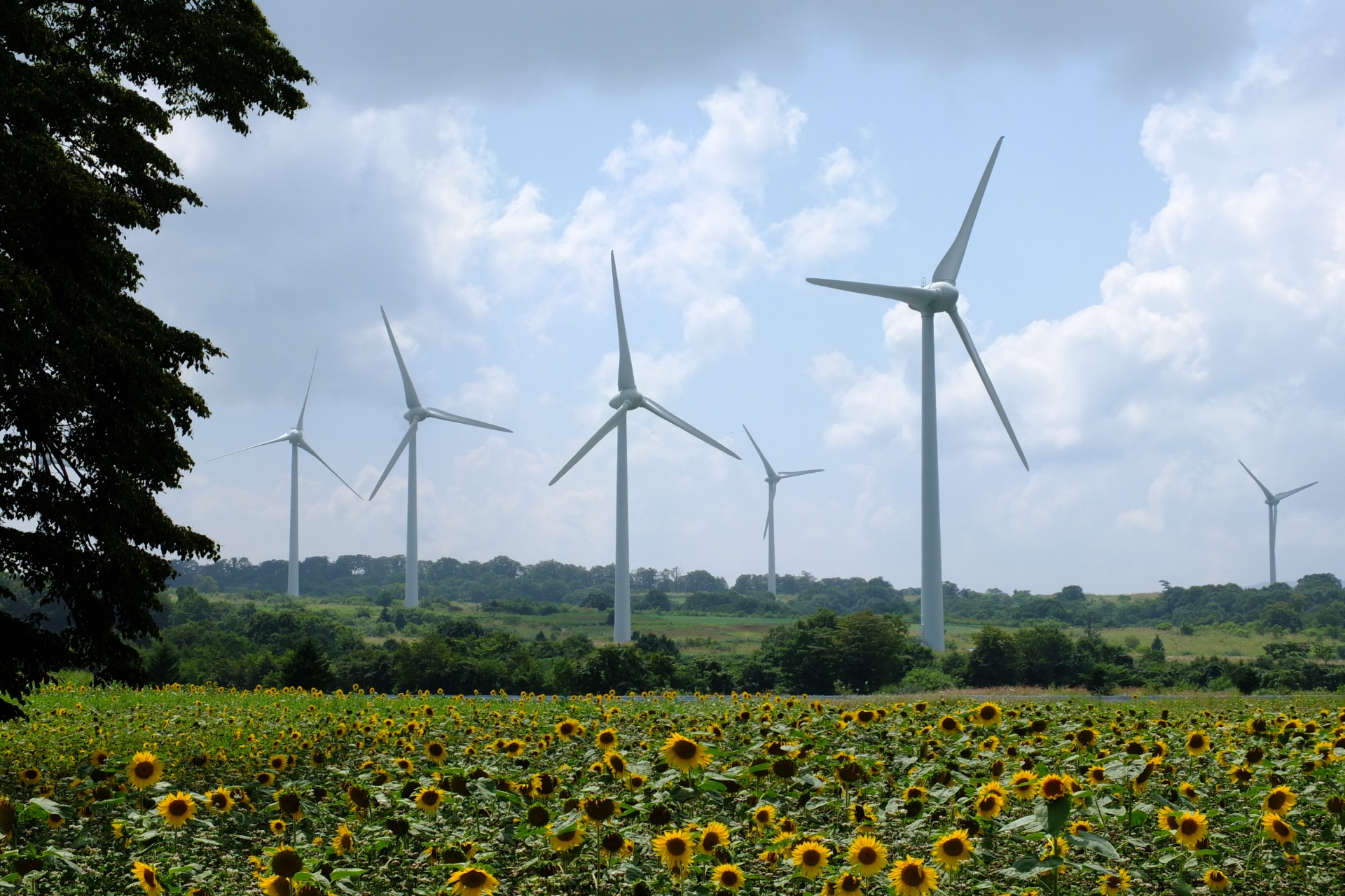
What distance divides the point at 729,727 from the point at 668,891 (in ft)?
15.8

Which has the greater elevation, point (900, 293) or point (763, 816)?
point (900, 293)

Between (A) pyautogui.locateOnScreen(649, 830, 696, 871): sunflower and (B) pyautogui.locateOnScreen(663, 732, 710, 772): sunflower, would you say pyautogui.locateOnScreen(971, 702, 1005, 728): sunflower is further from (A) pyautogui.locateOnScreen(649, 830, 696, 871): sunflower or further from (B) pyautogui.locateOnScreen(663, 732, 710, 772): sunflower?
(A) pyautogui.locateOnScreen(649, 830, 696, 871): sunflower

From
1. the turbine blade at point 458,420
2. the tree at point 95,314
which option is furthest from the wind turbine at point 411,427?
the tree at point 95,314

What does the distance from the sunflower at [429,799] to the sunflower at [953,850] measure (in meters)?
3.20

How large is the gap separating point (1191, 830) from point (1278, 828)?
0.71 metres

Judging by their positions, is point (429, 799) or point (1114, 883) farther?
point (429, 799)

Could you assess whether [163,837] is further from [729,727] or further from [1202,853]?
[1202,853]

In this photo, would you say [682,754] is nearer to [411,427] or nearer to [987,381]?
[987,381]

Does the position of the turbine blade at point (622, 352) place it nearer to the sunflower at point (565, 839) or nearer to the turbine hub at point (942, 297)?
the turbine hub at point (942, 297)

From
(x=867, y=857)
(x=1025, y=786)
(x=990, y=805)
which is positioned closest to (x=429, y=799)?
(x=867, y=857)

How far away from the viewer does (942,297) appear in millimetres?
59000

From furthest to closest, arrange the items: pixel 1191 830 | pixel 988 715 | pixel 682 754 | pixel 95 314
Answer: pixel 95 314
pixel 988 715
pixel 682 754
pixel 1191 830

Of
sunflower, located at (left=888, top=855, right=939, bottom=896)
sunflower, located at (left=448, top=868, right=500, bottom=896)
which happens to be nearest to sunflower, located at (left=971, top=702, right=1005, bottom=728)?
sunflower, located at (left=888, top=855, right=939, bottom=896)

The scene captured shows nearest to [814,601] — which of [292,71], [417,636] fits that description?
[417,636]
